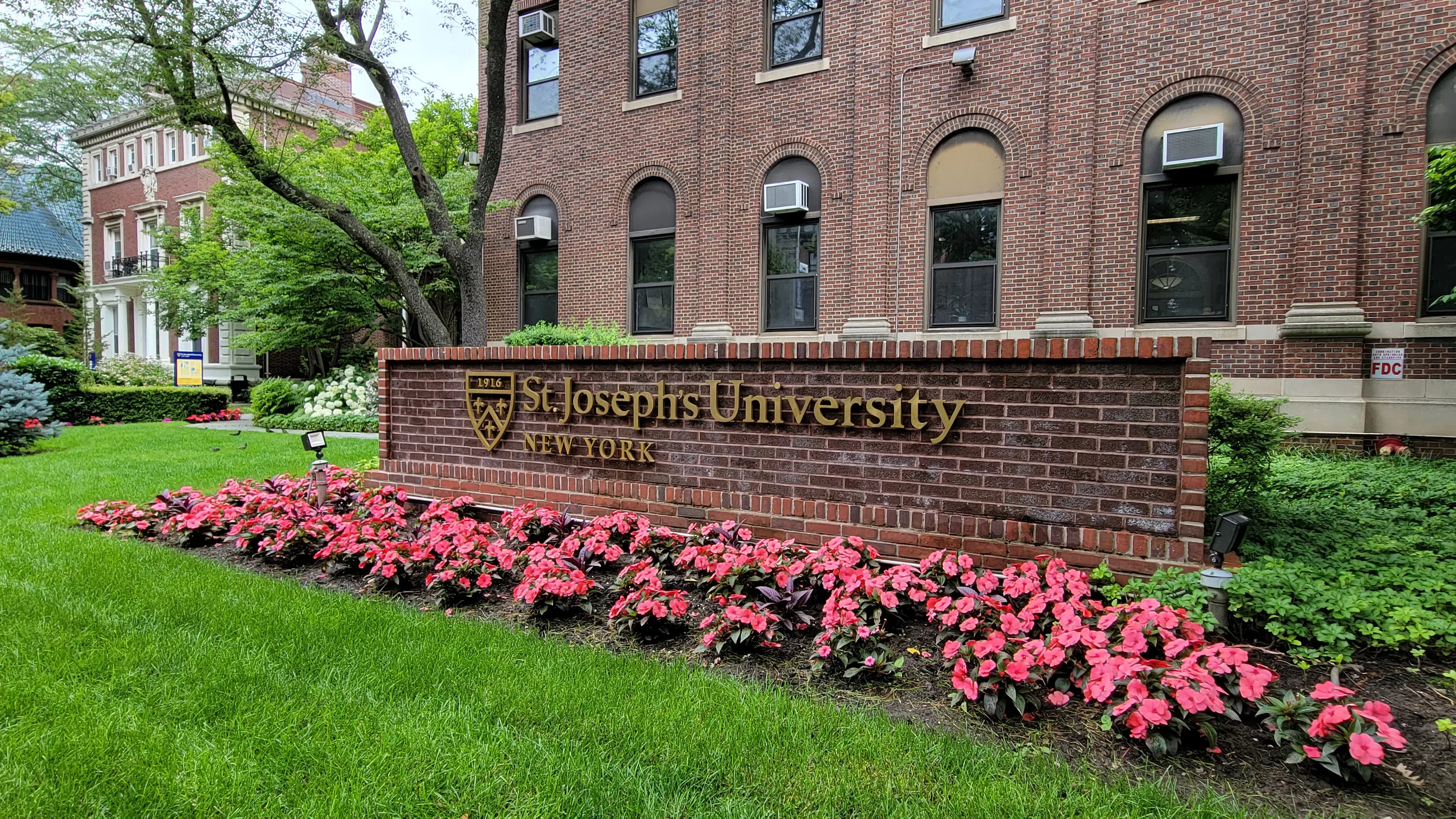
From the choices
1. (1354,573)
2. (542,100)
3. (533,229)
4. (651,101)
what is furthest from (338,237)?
(1354,573)

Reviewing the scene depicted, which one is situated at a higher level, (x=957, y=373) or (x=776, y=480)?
(x=957, y=373)

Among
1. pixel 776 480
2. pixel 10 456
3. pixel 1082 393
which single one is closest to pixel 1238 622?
pixel 1082 393

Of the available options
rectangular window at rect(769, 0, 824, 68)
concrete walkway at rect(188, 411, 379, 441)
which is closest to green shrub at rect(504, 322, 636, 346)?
concrete walkway at rect(188, 411, 379, 441)

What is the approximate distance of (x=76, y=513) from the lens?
250 inches

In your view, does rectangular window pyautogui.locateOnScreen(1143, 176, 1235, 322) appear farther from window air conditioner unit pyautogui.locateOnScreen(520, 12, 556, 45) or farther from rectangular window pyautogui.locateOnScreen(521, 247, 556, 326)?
window air conditioner unit pyautogui.locateOnScreen(520, 12, 556, 45)

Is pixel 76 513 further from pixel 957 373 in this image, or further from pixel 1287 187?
pixel 1287 187

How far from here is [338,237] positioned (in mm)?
14680

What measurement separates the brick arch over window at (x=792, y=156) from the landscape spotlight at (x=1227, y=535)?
9.97 metres

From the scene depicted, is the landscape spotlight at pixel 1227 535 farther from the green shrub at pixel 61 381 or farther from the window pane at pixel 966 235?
the green shrub at pixel 61 381

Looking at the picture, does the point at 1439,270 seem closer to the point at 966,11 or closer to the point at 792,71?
the point at 966,11

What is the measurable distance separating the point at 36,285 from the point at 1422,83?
5632cm

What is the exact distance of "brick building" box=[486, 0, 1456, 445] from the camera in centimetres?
896

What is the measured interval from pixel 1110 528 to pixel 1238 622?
650 mm

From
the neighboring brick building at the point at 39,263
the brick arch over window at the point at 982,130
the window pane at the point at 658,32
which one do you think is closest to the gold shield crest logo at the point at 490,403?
the brick arch over window at the point at 982,130
